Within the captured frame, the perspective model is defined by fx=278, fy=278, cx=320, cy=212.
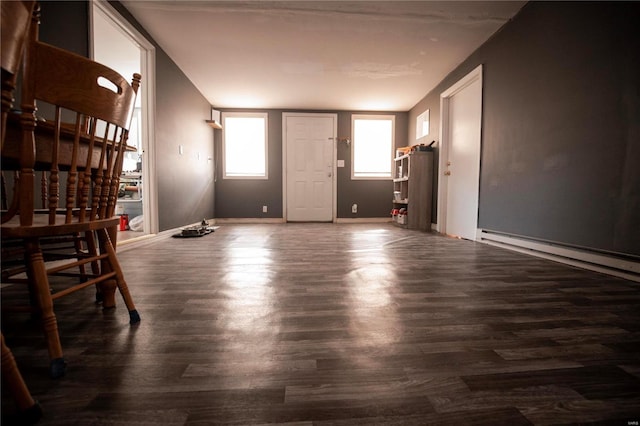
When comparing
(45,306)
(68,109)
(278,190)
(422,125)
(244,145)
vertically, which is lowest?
(45,306)

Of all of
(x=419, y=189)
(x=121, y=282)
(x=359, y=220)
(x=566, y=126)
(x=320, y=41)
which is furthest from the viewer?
(x=359, y=220)

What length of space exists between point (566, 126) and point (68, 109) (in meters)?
3.15

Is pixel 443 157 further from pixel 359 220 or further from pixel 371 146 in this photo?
pixel 359 220

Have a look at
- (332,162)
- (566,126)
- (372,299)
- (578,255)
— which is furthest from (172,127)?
(578,255)

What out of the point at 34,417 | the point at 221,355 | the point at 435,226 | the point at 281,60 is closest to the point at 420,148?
the point at 435,226

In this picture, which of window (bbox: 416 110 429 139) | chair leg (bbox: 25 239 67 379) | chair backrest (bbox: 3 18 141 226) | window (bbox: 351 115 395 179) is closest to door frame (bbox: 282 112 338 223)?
window (bbox: 351 115 395 179)

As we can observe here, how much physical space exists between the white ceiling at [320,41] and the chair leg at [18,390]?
3.22m

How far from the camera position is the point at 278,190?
20.2 ft

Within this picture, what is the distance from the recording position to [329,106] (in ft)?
19.4

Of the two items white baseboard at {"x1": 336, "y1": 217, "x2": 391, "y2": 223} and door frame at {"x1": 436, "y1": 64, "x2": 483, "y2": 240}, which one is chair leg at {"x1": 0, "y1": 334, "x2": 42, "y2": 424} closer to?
door frame at {"x1": 436, "y1": 64, "x2": 483, "y2": 240}

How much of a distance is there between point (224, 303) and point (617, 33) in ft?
10.1

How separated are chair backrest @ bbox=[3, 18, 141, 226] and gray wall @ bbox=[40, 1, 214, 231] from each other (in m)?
1.51

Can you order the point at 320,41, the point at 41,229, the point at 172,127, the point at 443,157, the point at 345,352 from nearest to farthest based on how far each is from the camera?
the point at 41,229 → the point at 345,352 → the point at 320,41 → the point at 172,127 → the point at 443,157

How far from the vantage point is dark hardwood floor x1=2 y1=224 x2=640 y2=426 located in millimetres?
698
